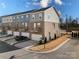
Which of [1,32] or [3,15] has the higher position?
[3,15]

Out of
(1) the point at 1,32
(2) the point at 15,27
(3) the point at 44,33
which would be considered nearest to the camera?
(3) the point at 44,33

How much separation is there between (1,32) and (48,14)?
848 inches

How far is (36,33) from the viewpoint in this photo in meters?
29.1

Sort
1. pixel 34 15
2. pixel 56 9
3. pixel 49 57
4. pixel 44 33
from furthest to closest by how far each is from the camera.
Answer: pixel 56 9, pixel 34 15, pixel 44 33, pixel 49 57

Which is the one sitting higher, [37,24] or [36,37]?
[37,24]

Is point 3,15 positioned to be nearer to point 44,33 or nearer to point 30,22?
point 30,22

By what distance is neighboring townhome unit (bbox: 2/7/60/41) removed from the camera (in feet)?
92.9

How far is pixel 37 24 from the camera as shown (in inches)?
1158

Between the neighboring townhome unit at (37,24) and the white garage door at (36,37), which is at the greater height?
the neighboring townhome unit at (37,24)

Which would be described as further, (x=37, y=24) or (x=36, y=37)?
(x=37, y=24)

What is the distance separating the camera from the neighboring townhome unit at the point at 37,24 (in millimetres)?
28328

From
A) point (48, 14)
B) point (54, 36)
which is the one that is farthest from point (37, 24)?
point (54, 36)

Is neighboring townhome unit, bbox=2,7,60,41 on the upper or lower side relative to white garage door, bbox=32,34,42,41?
upper

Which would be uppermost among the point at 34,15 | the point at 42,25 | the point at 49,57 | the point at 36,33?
the point at 34,15
